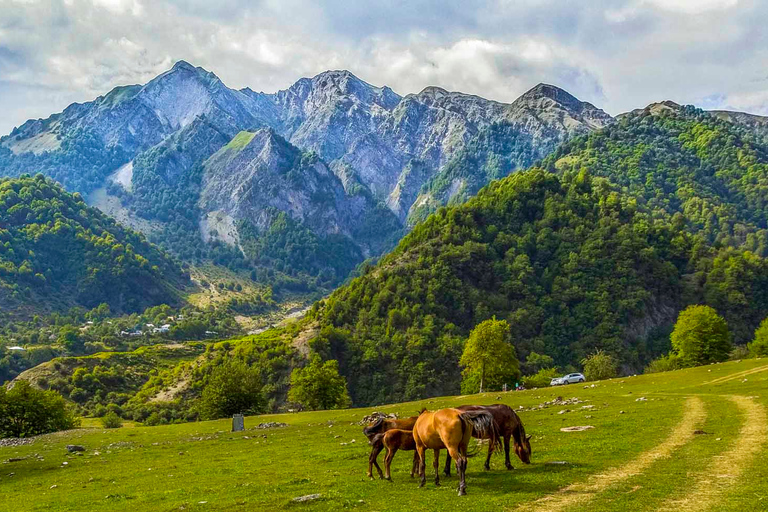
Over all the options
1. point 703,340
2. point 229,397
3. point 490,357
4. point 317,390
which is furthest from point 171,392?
point 703,340

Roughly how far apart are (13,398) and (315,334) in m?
115

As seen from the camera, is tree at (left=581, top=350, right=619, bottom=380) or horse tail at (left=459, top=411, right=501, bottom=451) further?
tree at (left=581, top=350, right=619, bottom=380)

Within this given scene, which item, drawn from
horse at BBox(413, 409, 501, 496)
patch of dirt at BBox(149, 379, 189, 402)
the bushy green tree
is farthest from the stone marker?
patch of dirt at BBox(149, 379, 189, 402)

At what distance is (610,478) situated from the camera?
62.1 ft

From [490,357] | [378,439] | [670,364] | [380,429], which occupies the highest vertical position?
[380,429]

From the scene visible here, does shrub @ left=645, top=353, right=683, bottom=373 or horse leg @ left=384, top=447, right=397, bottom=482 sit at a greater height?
horse leg @ left=384, top=447, right=397, bottom=482

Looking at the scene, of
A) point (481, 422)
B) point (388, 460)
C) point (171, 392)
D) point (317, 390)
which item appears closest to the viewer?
point (481, 422)

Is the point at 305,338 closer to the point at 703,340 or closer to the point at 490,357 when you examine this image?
the point at 490,357

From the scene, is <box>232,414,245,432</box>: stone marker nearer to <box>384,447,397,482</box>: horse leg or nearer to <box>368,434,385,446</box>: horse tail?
<box>368,434,385,446</box>: horse tail

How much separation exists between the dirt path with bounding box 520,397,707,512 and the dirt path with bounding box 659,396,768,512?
2096 mm

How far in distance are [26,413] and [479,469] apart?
67935 mm

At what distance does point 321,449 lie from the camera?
3409 cm

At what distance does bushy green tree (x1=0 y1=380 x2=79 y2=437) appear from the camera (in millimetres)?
66688

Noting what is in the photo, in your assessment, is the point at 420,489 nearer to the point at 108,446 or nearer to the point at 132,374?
the point at 108,446
